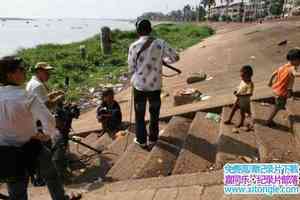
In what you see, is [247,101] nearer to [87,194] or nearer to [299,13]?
[87,194]

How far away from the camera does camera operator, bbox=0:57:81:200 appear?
9.45 ft

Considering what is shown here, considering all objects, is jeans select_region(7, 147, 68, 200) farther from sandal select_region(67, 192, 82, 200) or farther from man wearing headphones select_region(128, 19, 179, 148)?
man wearing headphones select_region(128, 19, 179, 148)

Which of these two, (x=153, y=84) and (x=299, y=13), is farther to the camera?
(x=299, y=13)

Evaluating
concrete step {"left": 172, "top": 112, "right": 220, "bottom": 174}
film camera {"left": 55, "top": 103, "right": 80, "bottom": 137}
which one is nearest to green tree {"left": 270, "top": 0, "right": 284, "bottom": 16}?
concrete step {"left": 172, "top": 112, "right": 220, "bottom": 174}

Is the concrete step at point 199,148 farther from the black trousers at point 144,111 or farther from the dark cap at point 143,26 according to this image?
the dark cap at point 143,26

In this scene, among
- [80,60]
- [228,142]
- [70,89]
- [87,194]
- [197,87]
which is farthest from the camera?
[80,60]

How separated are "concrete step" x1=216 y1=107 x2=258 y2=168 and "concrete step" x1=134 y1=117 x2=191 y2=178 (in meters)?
0.59

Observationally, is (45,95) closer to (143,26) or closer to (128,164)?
(128,164)

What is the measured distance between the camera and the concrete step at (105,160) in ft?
15.5

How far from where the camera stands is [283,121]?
191 inches

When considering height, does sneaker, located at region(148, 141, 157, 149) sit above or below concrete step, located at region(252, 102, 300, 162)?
below

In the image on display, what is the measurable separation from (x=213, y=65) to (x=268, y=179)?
29.0 ft

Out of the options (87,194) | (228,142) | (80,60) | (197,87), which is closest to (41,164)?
(87,194)

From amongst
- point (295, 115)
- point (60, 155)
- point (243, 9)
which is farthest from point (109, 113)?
point (243, 9)
